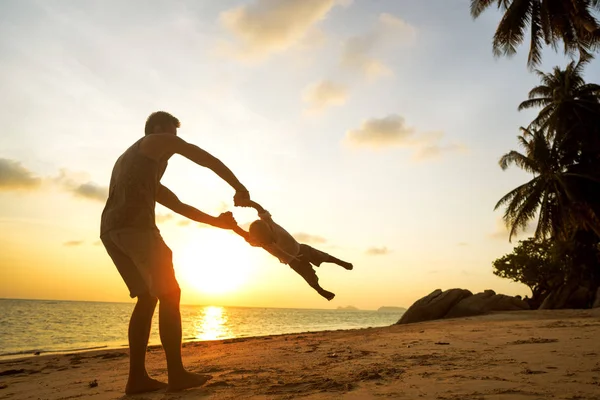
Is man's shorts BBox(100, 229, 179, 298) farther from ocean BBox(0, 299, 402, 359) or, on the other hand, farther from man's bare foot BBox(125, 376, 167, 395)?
ocean BBox(0, 299, 402, 359)

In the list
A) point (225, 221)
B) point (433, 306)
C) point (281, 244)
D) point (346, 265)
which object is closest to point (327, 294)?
point (346, 265)

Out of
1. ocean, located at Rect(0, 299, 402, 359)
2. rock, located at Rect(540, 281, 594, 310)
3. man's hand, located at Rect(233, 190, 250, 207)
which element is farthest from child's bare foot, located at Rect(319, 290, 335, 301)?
rock, located at Rect(540, 281, 594, 310)

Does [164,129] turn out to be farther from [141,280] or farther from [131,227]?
[141,280]

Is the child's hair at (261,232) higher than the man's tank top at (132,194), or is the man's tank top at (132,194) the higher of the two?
the man's tank top at (132,194)

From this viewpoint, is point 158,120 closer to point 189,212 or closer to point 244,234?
point 189,212

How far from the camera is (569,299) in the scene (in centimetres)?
2514

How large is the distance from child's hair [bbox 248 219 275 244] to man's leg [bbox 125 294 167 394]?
104 cm

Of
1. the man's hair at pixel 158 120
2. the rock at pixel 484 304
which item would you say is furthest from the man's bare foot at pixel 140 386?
the rock at pixel 484 304

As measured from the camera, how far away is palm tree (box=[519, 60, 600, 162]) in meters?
27.4

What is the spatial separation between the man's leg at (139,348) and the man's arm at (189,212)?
96 cm

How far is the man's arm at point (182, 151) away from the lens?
3.52m

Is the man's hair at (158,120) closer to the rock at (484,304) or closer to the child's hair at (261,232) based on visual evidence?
the child's hair at (261,232)


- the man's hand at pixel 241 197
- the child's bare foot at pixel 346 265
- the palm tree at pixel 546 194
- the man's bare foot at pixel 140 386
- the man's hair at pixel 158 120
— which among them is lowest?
the man's bare foot at pixel 140 386

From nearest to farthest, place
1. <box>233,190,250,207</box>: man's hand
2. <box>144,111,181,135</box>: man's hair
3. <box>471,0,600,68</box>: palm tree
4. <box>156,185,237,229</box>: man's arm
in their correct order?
<box>233,190,250,207</box>: man's hand, <box>144,111,181,135</box>: man's hair, <box>156,185,237,229</box>: man's arm, <box>471,0,600,68</box>: palm tree
